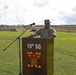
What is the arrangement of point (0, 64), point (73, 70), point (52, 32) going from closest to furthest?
1. point (52, 32)
2. point (73, 70)
3. point (0, 64)

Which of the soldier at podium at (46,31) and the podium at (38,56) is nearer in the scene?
the podium at (38,56)

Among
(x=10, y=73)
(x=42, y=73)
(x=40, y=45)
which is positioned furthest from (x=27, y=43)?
(x=10, y=73)

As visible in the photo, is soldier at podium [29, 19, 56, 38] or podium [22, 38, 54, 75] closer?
podium [22, 38, 54, 75]

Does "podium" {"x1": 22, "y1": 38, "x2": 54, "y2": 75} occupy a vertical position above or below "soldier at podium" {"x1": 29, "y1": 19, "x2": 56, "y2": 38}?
below

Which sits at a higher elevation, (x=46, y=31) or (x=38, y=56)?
(x=46, y=31)

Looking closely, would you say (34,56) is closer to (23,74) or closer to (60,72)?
(23,74)

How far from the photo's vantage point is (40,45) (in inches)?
287

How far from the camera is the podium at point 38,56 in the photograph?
23.9ft

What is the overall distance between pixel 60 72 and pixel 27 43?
14.2 feet

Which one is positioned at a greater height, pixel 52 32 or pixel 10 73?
pixel 52 32

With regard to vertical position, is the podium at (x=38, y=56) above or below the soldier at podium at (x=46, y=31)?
below

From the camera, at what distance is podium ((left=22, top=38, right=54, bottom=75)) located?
23.9 feet

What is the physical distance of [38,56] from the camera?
730cm

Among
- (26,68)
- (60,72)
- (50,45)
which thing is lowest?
(60,72)
